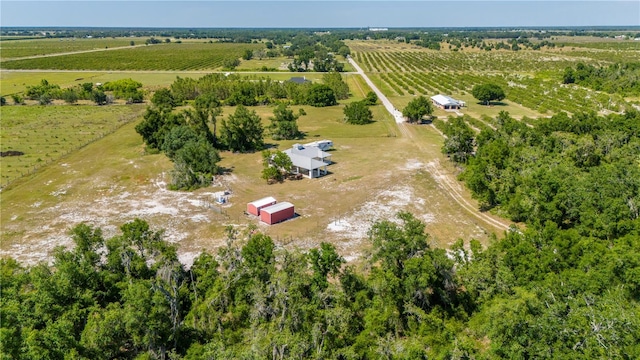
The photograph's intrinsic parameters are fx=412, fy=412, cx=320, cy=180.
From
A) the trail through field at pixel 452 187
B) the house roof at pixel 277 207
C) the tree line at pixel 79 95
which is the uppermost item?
the tree line at pixel 79 95

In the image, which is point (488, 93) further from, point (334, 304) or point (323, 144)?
point (334, 304)

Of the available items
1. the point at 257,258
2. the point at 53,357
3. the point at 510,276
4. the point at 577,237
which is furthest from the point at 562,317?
the point at 53,357

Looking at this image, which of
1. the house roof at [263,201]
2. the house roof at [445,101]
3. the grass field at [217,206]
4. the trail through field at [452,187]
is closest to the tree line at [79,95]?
the grass field at [217,206]

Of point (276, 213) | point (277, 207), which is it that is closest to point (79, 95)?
point (277, 207)

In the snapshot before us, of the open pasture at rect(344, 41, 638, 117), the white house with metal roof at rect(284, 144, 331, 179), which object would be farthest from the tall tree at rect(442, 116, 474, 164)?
the open pasture at rect(344, 41, 638, 117)

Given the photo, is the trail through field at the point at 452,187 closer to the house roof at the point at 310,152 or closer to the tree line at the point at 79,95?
the house roof at the point at 310,152

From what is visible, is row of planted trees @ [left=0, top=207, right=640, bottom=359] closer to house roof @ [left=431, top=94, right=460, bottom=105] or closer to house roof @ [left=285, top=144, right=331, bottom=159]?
house roof @ [left=285, top=144, right=331, bottom=159]
